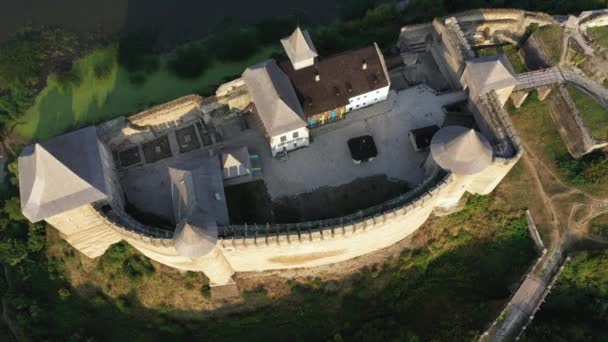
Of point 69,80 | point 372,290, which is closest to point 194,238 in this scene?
point 372,290

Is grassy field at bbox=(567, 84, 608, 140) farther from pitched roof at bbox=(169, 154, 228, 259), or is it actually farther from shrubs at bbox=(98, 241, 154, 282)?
shrubs at bbox=(98, 241, 154, 282)

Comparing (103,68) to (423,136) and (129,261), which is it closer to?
(129,261)

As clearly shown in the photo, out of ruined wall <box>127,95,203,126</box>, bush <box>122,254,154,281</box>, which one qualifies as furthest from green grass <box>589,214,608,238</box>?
bush <box>122,254,154,281</box>

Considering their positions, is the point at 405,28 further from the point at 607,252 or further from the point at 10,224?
the point at 10,224

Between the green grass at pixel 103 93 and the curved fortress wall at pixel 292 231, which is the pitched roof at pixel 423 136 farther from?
the green grass at pixel 103 93

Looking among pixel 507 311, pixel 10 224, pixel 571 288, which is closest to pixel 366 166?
pixel 507 311

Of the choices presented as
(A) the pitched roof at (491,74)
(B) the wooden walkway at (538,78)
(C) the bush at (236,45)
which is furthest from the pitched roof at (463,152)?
(C) the bush at (236,45)
